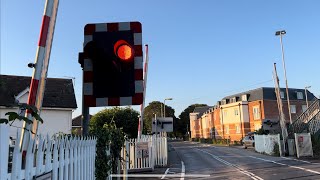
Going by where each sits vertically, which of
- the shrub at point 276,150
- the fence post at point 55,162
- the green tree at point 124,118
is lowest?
the shrub at point 276,150

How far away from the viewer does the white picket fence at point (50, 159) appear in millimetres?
2196

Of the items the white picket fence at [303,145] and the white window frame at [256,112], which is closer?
the white picket fence at [303,145]

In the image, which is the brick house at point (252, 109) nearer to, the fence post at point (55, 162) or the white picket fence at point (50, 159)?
the white picket fence at point (50, 159)

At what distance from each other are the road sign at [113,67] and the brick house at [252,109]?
60397mm

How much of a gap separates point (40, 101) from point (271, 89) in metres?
67.3

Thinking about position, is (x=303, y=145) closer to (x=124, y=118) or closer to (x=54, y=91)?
(x=124, y=118)

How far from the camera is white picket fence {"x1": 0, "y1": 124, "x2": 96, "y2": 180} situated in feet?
7.21

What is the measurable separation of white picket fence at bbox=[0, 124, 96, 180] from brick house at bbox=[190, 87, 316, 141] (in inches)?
2375

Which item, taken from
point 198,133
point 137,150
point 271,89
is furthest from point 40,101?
point 198,133

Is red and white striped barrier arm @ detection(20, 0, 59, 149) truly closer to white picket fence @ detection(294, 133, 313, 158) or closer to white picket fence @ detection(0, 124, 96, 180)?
white picket fence @ detection(0, 124, 96, 180)

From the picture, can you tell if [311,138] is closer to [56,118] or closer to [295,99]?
[56,118]

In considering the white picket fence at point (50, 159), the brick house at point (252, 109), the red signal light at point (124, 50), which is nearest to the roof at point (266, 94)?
the brick house at point (252, 109)

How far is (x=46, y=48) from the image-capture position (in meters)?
3.80

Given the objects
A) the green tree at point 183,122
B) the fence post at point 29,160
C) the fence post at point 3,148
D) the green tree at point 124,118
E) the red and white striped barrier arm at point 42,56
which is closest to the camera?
the fence post at point 3,148
